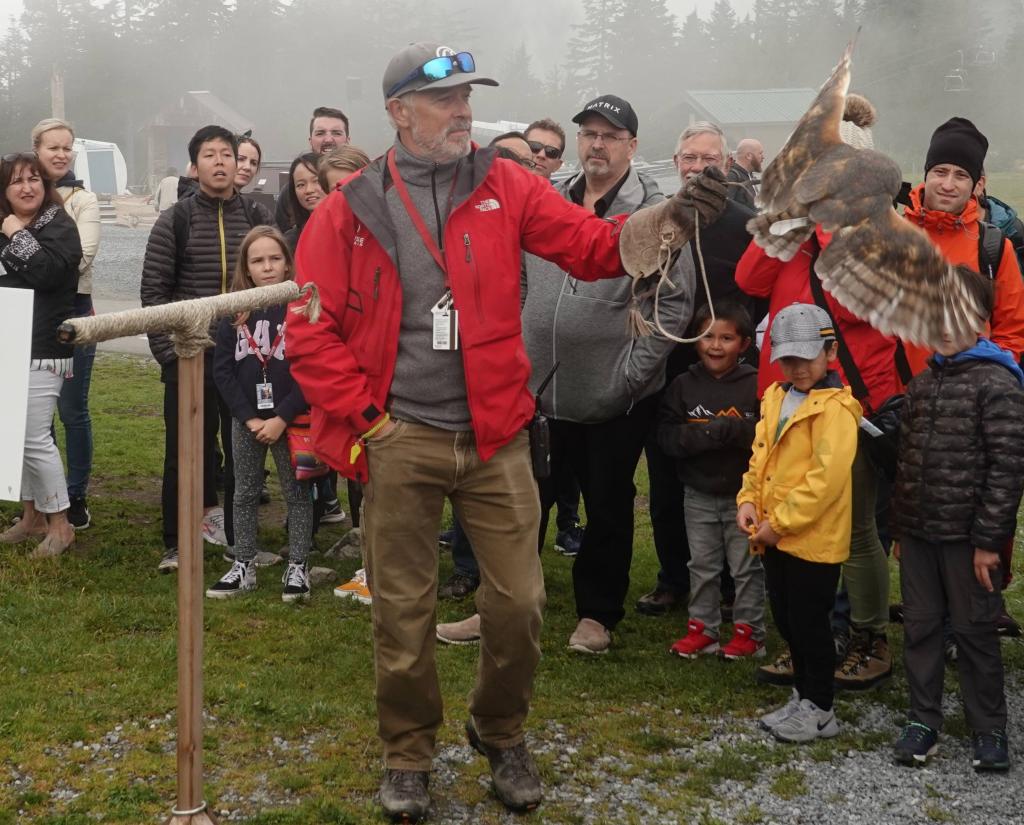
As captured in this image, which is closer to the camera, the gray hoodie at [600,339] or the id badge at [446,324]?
the id badge at [446,324]

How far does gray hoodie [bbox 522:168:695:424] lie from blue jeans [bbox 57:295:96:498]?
333 cm

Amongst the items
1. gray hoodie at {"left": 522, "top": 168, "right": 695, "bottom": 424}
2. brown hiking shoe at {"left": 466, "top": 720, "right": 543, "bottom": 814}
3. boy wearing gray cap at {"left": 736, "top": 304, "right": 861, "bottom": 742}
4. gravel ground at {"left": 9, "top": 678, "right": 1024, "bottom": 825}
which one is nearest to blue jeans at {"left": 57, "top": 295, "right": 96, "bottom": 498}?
gravel ground at {"left": 9, "top": 678, "right": 1024, "bottom": 825}

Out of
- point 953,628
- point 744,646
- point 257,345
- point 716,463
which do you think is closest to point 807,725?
point 953,628

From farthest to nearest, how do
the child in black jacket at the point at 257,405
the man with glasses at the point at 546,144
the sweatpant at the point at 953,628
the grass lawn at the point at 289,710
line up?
the man with glasses at the point at 546,144, the child in black jacket at the point at 257,405, the sweatpant at the point at 953,628, the grass lawn at the point at 289,710

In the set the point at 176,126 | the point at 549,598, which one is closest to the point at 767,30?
the point at 176,126

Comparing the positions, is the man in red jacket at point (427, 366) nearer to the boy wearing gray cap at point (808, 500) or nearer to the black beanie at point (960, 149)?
the boy wearing gray cap at point (808, 500)

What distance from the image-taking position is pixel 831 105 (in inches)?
159

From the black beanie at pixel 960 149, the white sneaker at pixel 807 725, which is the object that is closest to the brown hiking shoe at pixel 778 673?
the white sneaker at pixel 807 725

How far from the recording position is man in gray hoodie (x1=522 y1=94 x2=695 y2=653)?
18.1ft

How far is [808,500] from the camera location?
185 inches

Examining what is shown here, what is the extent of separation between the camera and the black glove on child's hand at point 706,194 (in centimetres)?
366

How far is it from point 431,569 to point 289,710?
1122mm

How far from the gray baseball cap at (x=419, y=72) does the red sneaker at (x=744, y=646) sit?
2.94 meters

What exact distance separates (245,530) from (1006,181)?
112 ft
